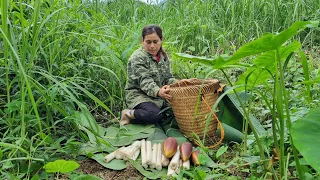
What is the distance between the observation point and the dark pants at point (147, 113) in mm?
2783

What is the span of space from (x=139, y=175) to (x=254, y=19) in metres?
2.90

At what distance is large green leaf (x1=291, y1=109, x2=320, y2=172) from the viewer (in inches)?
46.4

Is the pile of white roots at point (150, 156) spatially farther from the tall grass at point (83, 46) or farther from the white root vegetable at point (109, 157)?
the tall grass at point (83, 46)

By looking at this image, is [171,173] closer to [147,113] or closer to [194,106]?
[194,106]

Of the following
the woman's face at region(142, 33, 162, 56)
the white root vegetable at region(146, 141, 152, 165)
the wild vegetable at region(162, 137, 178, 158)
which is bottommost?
the white root vegetable at region(146, 141, 152, 165)

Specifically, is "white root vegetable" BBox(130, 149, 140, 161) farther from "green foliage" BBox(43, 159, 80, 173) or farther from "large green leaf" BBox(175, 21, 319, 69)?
"large green leaf" BBox(175, 21, 319, 69)

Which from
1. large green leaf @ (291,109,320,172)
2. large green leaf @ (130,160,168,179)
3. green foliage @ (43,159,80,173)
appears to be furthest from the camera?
large green leaf @ (130,160,168,179)

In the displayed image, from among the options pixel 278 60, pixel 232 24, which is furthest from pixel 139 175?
pixel 232 24

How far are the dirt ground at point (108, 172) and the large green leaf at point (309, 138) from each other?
3.27 feet

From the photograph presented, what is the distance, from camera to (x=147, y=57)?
9.46ft

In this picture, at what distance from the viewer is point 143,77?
281 centimetres

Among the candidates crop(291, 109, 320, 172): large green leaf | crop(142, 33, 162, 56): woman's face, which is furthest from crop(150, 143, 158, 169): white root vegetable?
crop(291, 109, 320, 172): large green leaf

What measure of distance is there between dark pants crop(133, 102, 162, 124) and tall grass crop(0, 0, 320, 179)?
19cm

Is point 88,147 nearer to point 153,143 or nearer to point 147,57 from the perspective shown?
point 153,143
